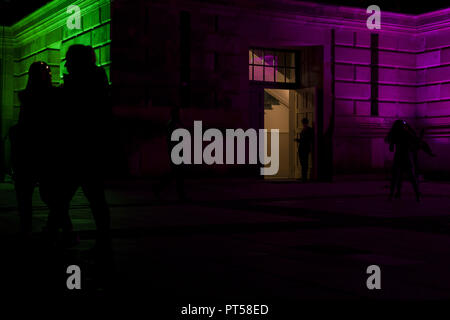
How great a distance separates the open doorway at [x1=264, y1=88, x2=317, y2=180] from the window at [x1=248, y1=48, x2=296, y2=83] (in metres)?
0.62

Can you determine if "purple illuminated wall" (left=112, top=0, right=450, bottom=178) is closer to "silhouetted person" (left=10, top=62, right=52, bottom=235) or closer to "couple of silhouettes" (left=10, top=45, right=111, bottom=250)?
"silhouetted person" (left=10, top=62, right=52, bottom=235)

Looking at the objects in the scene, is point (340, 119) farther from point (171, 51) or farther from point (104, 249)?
point (104, 249)

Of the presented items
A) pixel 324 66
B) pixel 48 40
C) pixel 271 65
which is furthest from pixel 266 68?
pixel 48 40

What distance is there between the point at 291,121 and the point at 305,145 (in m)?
1.51

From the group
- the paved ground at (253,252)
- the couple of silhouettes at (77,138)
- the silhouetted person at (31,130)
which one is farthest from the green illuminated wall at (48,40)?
the couple of silhouettes at (77,138)

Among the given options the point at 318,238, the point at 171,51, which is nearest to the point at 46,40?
the point at 171,51

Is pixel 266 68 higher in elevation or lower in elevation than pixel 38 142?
higher

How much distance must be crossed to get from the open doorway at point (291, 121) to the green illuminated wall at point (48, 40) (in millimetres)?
5448

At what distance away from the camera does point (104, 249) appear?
5.40 metres

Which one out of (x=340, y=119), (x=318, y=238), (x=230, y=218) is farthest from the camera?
(x=340, y=119)

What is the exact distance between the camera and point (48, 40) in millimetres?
21391

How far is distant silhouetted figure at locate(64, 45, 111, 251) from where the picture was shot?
18.3ft

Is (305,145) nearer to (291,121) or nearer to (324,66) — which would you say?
(291,121)

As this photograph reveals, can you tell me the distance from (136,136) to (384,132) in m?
7.59
